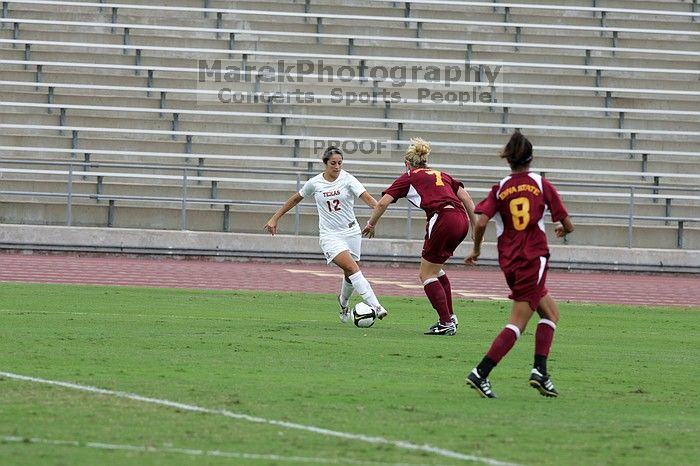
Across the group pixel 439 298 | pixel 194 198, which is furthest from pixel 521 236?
pixel 194 198

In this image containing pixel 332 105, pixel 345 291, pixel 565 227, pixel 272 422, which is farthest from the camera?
pixel 332 105

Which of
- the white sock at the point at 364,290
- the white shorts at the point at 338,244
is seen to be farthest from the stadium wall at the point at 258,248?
the white sock at the point at 364,290

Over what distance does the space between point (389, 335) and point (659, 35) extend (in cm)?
2113

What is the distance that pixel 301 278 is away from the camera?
20781 millimetres

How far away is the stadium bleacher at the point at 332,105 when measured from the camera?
25125 mm

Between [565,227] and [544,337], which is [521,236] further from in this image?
[544,337]

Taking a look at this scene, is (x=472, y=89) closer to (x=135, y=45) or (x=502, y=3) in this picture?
(x=502, y=3)

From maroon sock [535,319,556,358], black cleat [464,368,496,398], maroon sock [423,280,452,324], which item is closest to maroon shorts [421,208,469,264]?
maroon sock [423,280,452,324]

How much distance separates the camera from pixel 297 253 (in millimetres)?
24109

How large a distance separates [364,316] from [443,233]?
117 centimetres

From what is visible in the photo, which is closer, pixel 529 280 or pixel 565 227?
pixel 529 280

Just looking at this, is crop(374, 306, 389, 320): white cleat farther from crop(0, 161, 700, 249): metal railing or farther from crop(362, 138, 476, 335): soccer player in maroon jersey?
crop(0, 161, 700, 249): metal railing

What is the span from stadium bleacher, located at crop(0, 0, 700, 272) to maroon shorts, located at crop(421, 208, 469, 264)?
11.1 metres

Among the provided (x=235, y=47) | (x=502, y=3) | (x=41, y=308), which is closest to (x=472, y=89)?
(x=502, y=3)
